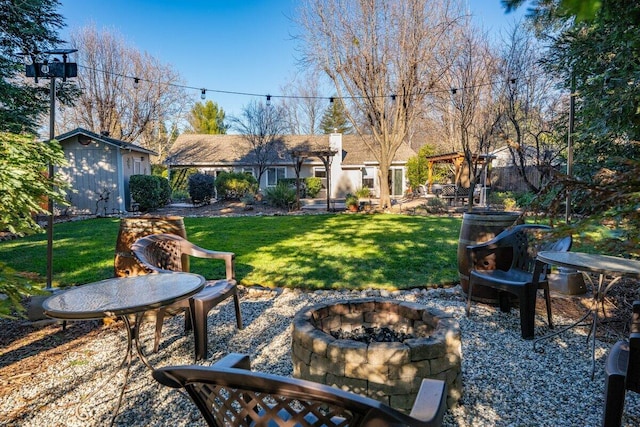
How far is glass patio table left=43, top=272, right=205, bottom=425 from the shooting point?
6.36 ft

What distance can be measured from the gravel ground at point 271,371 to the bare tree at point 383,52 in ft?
38.1

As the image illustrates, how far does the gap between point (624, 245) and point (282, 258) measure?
501 cm

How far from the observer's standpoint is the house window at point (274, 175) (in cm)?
2259

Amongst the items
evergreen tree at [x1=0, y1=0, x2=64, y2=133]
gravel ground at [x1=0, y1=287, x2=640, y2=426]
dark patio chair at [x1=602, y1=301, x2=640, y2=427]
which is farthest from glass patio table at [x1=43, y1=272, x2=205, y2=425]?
evergreen tree at [x1=0, y1=0, x2=64, y2=133]

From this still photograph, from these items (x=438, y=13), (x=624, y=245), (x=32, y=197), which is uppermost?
(x=438, y=13)

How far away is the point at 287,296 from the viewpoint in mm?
4703

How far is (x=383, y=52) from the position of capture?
1389cm

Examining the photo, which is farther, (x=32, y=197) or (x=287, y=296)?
(x=287, y=296)

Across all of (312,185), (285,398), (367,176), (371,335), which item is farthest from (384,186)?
(285,398)

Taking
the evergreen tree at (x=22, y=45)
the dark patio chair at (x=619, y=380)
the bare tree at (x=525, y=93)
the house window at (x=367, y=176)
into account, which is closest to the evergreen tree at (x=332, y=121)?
the house window at (x=367, y=176)

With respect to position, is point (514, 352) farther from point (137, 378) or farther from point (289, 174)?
point (289, 174)

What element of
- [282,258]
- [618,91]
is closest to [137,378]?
[282,258]

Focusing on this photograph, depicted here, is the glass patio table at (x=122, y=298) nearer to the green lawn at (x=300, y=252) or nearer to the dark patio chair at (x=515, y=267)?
the green lawn at (x=300, y=252)

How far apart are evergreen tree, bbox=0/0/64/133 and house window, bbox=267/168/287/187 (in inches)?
494
